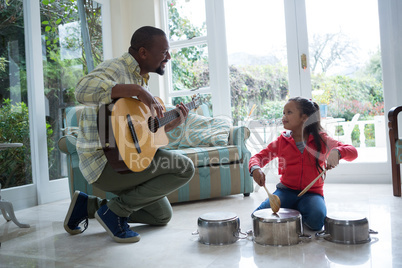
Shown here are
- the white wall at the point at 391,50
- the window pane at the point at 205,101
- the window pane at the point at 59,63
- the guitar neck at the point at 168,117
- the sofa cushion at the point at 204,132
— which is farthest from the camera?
the window pane at the point at 205,101

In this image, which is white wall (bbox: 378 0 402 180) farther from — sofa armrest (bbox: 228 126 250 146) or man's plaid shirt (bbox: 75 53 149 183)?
man's plaid shirt (bbox: 75 53 149 183)

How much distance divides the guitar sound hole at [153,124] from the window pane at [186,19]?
247 cm

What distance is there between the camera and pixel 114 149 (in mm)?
1690

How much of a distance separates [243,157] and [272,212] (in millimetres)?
1296

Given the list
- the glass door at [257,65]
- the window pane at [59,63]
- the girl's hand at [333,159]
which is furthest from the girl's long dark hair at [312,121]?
the window pane at [59,63]

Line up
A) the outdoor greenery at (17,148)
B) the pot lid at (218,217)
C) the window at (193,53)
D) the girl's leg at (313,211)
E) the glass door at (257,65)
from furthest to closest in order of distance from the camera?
the window at (193,53) < the glass door at (257,65) < the outdoor greenery at (17,148) < the girl's leg at (313,211) < the pot lid at (218,217)

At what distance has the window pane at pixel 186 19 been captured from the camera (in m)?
4.14

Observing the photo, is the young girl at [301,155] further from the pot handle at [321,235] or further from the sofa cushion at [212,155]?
the sofa cushion at [212,155]

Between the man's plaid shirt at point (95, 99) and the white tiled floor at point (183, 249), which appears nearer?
the white tiled floor at point (183, 249)

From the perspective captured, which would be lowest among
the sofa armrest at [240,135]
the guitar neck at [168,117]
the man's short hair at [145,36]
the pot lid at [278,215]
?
the pot lid at [278,215]

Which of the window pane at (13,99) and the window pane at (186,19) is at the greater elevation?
the window pane at (186,19)

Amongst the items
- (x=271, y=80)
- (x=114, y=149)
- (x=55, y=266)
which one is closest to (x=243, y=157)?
(x=271, y=80)

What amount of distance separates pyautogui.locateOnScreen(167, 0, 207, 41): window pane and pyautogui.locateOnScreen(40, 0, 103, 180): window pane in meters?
1.09

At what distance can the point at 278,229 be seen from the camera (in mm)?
1611
